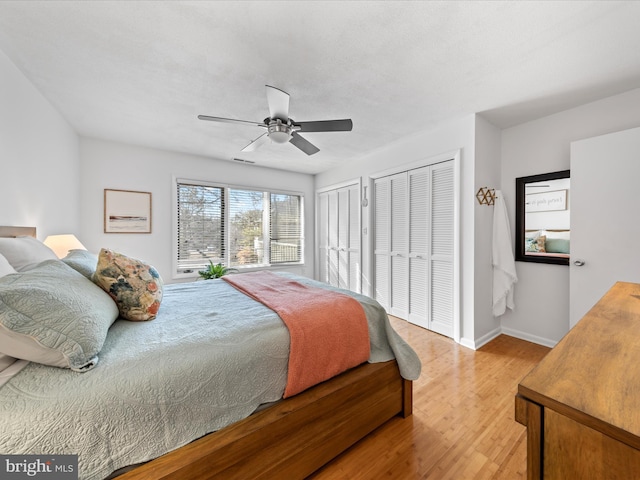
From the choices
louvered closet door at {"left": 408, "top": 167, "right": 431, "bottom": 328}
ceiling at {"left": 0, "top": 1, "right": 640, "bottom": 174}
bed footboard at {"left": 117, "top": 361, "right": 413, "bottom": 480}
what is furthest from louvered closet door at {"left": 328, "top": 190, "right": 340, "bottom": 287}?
bed footboard at {"left": 117, "top": 361, "right": 413, "bottom": 480}

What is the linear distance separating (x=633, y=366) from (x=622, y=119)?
290 cm

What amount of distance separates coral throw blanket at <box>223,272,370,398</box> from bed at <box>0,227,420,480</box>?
0.06 meters

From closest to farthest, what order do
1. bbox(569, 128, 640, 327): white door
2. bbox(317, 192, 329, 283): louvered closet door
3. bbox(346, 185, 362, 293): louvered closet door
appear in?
bbox(569, 128, 640, 327): white door, bbox(346, 185, 362, 293): louvered closet door, bbox(317, 192, 329, 283): louvered closet door

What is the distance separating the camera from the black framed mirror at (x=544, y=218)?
2727 mm

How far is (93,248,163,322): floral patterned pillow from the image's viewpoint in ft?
4.47

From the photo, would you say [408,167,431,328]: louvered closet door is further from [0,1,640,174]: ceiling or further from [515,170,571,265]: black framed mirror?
[515,170,571,265]: black framed mirror

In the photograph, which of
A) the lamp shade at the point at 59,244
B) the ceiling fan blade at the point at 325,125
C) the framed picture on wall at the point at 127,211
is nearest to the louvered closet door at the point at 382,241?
the ceiling fan blade at the point at 325,125

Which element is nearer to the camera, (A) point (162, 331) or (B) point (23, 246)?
(A) point (162, 331)

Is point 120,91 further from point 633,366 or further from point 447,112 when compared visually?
point 633,366

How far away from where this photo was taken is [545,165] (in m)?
2.83

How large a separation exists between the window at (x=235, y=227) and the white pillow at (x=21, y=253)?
8.13 ft

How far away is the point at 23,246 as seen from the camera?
151cm

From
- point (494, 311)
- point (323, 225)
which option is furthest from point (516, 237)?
point (323, 225)

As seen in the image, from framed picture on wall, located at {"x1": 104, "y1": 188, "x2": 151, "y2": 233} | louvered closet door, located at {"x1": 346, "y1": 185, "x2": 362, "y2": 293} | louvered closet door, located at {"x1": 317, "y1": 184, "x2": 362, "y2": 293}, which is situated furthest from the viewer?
louvered closet door, located at {"x1": 317, "y1": 184, "x2": 362, "y2": 293}
